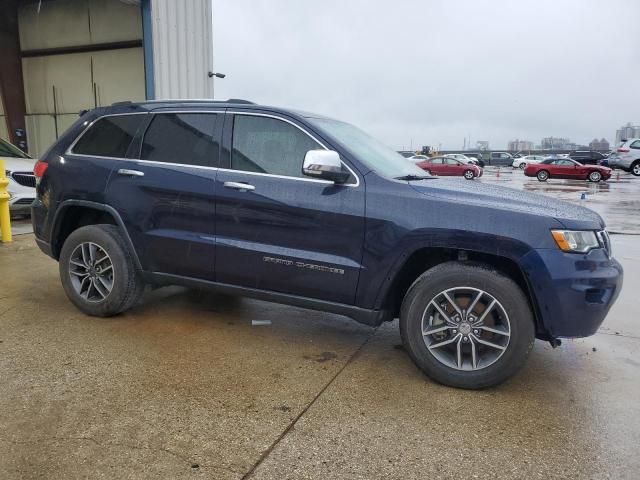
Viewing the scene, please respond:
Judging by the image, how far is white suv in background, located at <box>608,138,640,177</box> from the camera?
24203mm

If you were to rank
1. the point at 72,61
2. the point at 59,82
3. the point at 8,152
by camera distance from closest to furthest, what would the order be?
the point at 8,152 < the point at 72,61 < the point at 59,82

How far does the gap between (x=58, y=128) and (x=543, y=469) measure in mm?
14938

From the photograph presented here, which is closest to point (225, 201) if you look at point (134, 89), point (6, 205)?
point (6, 205)

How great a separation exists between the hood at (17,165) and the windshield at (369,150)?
6366 mm

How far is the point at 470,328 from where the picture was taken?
305 cm

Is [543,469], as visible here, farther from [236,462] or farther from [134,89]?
[134,89]

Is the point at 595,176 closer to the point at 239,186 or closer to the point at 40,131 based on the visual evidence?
the point at 40,131

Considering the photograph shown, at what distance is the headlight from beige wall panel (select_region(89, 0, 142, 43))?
11.7m

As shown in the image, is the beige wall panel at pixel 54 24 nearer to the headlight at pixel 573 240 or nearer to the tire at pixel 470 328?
the tire at pixel 470 328

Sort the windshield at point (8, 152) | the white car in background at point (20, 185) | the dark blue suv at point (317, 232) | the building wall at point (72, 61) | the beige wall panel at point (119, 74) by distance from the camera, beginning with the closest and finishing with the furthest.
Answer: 1. the dark blue suv at point (317, 232)
2. the white car in background at point (20, 185)
3. the windshield at point (8, 152)
4. the building wall at point (72, 61)
5. the beige wall panel at point (119, 74)

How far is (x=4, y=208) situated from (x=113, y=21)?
24.1ft

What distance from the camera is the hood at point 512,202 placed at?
2957mm

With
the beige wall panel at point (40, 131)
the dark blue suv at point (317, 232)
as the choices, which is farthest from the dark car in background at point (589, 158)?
the dark blue suv at point (317, 232)

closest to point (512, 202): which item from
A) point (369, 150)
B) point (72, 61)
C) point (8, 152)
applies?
point (369, 150)
